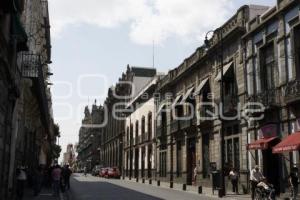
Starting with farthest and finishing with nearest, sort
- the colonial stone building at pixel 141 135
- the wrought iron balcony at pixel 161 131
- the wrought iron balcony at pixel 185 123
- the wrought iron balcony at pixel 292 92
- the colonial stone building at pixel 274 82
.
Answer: the colonial stone building at pixel 141 135 → the wrought iron balcony at pixel 161 131 → the wrought iron balcony at pixel 185 123 → the colonial stone building at pixel 274 82 → the wrought iron balcony at pixel 292 92

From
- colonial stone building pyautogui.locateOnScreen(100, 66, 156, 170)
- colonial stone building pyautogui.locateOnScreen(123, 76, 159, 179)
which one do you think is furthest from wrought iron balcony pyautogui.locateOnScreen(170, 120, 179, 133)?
colonial stone building pyautogui.locateOnScreen(100, 66, 156, 170)

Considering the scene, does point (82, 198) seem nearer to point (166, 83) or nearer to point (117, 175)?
point (166, 83)

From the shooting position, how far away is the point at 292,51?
22.7 metres

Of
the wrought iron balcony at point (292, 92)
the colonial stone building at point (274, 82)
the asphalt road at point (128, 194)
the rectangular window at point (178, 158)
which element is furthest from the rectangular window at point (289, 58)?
the rectangular window at point (178, 158)

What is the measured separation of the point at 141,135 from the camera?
188ft

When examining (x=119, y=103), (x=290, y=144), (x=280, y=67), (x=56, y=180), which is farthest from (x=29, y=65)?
(x=119, y=103)

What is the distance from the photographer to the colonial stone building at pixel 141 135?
52062mm

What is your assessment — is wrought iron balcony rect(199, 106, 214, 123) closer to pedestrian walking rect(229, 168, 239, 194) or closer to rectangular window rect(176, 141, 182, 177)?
pedestrian walking rect(229, 168, 239, 194)

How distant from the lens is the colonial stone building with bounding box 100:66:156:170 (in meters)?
72.4

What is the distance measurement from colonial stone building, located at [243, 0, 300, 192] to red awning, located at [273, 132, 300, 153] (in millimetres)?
820

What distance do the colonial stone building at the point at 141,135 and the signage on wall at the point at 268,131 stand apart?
2579 centimetres

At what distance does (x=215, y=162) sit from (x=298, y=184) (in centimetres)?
1127

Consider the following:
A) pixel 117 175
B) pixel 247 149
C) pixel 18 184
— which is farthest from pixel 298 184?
pixel 117 175

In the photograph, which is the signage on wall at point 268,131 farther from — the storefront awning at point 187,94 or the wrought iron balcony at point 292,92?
the storefront awning at point 187,94
